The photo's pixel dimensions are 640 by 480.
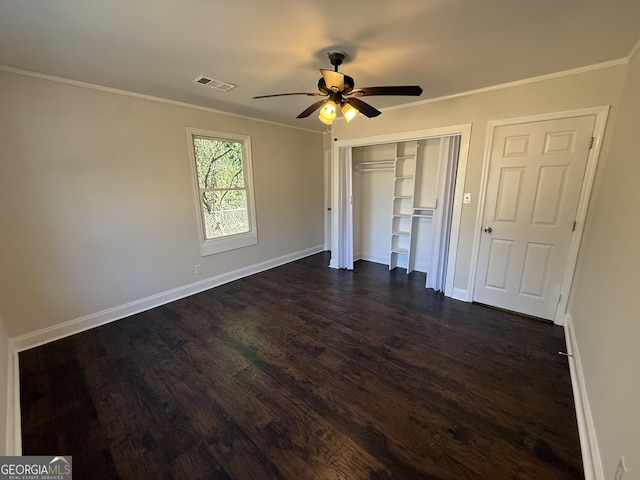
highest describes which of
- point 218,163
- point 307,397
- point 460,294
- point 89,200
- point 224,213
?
point 218,163

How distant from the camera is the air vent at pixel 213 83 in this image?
8.18 ft

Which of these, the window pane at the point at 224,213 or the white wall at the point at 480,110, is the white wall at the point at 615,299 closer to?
the white wall at the point at 480,110

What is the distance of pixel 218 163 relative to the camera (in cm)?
373

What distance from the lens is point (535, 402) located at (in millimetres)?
1802

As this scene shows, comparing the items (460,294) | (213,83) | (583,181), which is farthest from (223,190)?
(583,181)

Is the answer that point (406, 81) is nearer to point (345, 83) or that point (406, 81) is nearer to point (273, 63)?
point (345, 83)

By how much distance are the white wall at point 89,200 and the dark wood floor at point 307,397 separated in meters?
0.46

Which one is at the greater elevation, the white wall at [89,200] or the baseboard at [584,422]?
the white wall at [89,200]

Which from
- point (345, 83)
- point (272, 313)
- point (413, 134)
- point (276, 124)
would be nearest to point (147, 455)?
point (272, 313)

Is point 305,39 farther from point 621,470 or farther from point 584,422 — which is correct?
point 584,422

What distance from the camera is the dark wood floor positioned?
144 cm

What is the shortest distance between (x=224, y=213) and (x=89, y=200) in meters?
1.55

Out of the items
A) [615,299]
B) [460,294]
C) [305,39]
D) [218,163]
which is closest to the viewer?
[615,299]

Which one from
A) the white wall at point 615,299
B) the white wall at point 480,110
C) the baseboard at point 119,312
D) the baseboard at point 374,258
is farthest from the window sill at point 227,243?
the white wall at point 615,299
